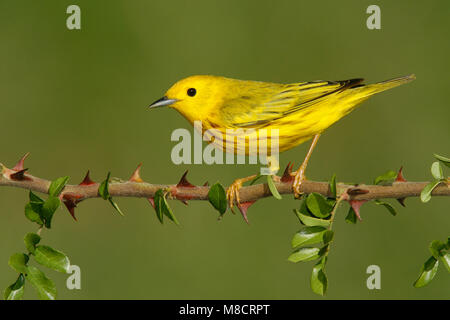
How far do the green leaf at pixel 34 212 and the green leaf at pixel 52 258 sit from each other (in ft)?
0.32

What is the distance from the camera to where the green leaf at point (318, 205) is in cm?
155

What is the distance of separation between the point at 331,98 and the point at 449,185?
1430 millimetres

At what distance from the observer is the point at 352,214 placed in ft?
6.02

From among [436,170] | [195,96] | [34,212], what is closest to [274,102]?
[195,96]

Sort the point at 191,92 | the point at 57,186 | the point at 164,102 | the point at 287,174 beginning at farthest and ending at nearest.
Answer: the point at 191,92 → the point at 164,102 → the point at 287,174 → the point at 57,186

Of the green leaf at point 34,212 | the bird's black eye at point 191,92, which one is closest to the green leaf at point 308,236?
the green leaf at point 34,212

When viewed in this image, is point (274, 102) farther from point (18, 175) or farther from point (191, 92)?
point (18, 175)

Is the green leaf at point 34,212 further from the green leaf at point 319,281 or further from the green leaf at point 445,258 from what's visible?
the green leaf at point 445,258

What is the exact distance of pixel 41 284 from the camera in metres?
1.48

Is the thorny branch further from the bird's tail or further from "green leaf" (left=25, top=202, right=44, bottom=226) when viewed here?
the bird's tail

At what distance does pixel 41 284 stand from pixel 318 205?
2.67 ft

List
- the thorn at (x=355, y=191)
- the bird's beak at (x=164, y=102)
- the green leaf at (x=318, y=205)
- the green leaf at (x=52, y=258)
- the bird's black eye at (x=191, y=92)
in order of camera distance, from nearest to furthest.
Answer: the green leaf at (x=52, y=258)
the green leaf at (x=318, y=205)
the thorn at (x=355, y=191)
the bird's beak at (x=164, y=102)
the bird's black eye at (x=191, y=92)

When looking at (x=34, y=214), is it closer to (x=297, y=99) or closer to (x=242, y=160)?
(x=297, y=99)

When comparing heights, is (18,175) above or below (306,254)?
above
